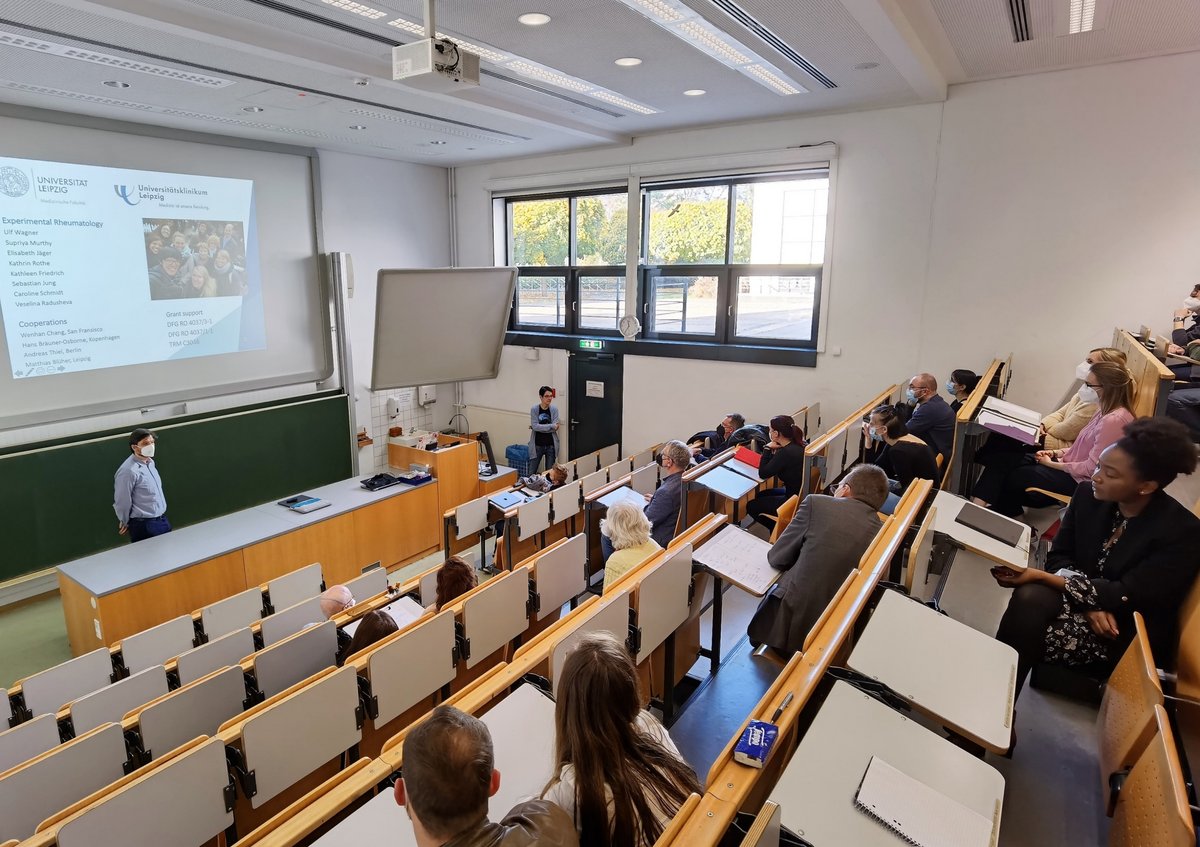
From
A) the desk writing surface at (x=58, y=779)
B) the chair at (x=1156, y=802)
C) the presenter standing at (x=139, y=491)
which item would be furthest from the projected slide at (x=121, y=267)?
the chair at (x=1156, y=802)

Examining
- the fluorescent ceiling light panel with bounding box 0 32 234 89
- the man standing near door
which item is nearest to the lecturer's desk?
the man standing near door

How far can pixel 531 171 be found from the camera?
866 cm

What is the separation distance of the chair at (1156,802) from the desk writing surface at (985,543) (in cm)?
81

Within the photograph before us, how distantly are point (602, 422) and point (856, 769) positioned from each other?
715 cm

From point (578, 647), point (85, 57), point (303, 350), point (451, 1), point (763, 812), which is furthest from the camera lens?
point (303, 350)

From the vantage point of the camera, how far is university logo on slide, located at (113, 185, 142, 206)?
20.0 ft

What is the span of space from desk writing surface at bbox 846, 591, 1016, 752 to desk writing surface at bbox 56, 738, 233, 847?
2.21 m

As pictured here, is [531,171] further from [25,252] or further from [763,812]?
[763,812]

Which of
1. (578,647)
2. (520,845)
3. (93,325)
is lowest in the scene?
(520,845)

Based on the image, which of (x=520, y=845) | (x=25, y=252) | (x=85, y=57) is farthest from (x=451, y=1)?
(x=25, y=252)

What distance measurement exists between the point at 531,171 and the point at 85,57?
5143mm

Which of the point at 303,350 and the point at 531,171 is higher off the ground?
the point at 531,171

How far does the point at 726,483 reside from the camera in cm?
437

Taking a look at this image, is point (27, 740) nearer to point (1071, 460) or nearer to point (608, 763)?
point (608, 763)
